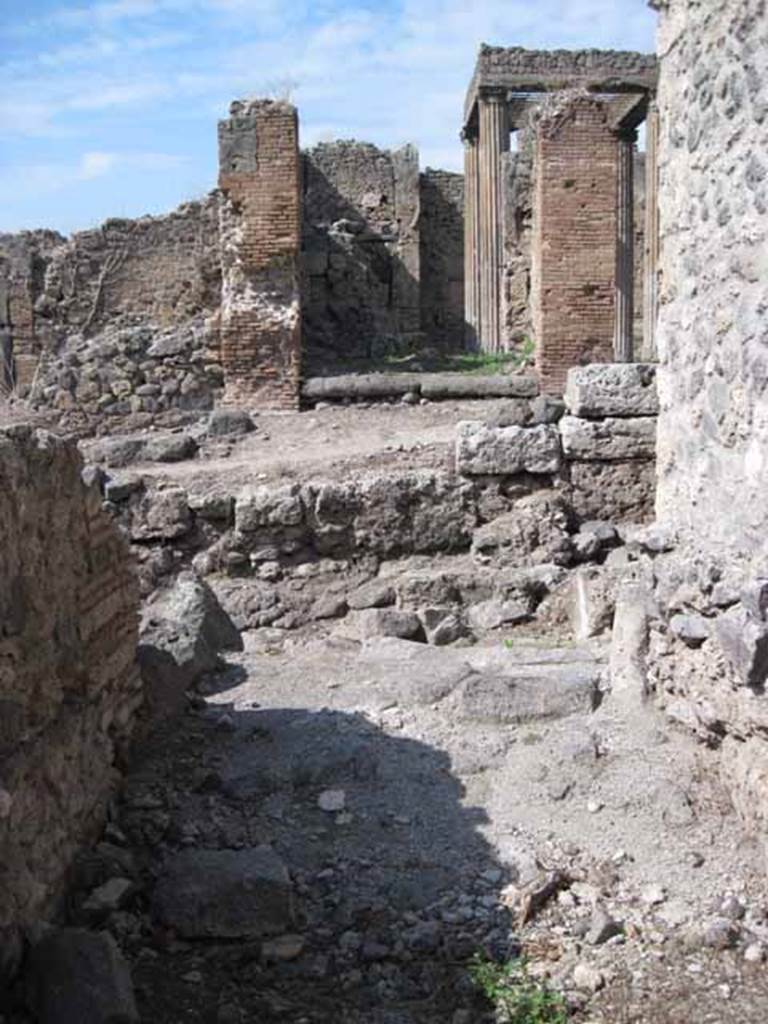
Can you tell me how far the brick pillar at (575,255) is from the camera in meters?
13.3

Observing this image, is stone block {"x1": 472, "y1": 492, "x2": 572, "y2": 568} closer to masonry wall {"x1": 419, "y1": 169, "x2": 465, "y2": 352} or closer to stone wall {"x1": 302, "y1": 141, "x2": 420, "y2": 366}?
stone wall {"x1": 302, "y1": 141, "x2": 420, "y2": 366}

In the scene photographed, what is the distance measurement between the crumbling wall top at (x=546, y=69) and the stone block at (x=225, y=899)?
69.3ft

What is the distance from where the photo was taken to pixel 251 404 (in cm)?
1260

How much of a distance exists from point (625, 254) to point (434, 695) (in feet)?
55.9

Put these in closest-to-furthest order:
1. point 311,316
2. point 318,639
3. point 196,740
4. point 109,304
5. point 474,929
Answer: point 474,929, point 196,740, point 318,639, point 109,304, point 311,316

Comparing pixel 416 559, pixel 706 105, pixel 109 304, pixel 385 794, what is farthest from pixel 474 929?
pixel 109 304

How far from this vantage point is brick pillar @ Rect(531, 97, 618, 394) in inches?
524

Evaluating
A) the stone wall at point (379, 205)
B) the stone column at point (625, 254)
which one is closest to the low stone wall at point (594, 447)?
the stone column at point (625, 254)

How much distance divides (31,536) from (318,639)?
3608mm

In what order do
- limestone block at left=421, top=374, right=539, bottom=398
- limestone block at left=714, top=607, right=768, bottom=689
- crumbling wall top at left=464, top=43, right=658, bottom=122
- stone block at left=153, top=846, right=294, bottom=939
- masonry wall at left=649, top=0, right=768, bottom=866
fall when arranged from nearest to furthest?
stone block at left=153, top=846, right=294, bottom=939 → limestone block at left=714, top=607, right=768, bottom=689 → masonry wall at left=649, top=0, right=768, bottom=866 → limestone block at left=421, top=374, right=539, bottom=398 → crumbling wall top at left=464, top=43, right=658, bottom=122

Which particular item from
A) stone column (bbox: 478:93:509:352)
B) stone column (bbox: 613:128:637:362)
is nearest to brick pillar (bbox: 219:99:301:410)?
stone column (bbox: 613:128:637:362)

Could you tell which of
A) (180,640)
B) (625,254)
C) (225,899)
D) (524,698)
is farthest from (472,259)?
(225,899)

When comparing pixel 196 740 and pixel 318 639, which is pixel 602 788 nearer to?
pixel 196 740

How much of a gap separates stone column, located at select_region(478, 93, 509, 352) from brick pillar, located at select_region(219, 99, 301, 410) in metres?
9.55
